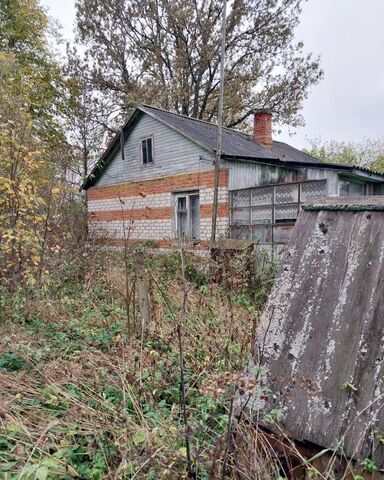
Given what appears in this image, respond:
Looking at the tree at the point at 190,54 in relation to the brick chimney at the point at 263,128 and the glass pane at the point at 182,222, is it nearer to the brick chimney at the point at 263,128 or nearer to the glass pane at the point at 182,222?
the brick chimney at the point at 263,128

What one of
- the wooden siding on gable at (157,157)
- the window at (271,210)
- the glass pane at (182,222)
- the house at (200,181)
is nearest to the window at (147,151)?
the house at (200,181)

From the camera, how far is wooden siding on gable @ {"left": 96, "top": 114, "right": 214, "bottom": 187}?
11.5 m

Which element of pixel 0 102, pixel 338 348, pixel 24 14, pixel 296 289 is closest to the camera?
pixel 338 348

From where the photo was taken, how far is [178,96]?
61.1 ft

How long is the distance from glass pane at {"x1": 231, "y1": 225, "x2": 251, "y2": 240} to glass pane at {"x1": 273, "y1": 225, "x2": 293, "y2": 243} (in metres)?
0.96

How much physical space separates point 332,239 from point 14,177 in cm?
432

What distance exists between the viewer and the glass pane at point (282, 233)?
317 inches

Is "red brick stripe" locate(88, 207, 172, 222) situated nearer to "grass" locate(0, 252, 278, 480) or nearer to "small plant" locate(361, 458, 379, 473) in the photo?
"grass" locate(0, 252, 278, 480)

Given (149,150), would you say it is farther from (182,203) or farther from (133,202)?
(133,202)

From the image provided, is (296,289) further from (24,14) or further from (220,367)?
(24,14)

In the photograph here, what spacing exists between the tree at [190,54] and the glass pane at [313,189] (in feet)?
42.9

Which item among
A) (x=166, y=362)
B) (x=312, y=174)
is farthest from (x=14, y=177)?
(x=312, y=174)

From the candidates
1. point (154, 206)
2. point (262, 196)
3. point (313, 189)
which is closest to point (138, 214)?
point (154, 206)

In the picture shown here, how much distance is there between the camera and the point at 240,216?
9.70 meters
